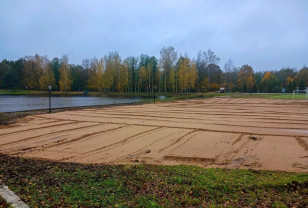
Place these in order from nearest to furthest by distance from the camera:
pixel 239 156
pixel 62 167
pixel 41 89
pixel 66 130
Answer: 1. pixel 62 167
2. pixel 239 156
3. pixel 66 130
4. pixel 41 89

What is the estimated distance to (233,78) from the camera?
3300 inches

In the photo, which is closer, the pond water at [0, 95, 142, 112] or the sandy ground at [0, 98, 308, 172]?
the sandy ground at [0, 98, 308, 172]

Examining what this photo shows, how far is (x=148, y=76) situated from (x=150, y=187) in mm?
72542

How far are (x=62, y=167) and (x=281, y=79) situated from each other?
94543mm

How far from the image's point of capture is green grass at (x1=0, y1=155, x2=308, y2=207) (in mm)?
3967

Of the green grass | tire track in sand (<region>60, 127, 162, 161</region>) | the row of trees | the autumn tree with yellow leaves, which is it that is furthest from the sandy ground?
the autumn tree with yellow leaves

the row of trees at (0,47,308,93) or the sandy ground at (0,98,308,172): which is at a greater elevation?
the row of trees at (0,47,308,93)

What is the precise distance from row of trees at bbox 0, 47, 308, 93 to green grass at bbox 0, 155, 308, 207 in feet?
209

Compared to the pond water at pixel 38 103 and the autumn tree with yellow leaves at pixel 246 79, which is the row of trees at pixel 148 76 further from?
the pond water at pixel 38 103

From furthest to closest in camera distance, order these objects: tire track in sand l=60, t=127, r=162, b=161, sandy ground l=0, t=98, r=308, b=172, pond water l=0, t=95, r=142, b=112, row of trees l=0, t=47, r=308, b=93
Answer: row of trees l=0, t=47, r=308, b=93, pond water l=0, t=95, r=142, b=112, tire track in sand l=60, t=127, r=162, b=161, sandy ground l=0, t=98, r=308, b=172

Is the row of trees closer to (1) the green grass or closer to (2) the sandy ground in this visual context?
(2) the sandy ground

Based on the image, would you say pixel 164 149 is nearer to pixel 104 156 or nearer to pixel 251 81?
pixel 104 156

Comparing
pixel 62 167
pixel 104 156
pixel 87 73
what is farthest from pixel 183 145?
pixel 87 73

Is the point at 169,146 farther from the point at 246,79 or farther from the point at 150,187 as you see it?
the point at 246,79
